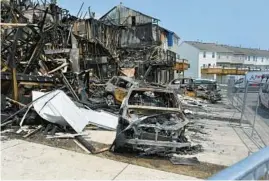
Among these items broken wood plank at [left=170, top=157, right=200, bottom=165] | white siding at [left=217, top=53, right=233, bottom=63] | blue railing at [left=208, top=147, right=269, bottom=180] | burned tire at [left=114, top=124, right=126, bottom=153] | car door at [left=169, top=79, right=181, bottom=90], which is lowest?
broken wood plank at [left=170, top=157, right=200, bottom=165]

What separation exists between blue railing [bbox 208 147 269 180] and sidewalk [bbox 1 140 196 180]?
3.74 m

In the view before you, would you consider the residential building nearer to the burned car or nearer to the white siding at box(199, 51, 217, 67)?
the white siding at box(199, 51, 217, 67)

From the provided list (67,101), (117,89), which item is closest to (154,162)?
(67,101)

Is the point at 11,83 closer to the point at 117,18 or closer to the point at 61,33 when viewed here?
the point at 61,33

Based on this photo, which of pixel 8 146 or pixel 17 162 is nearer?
pixel 17 162

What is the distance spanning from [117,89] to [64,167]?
11.5 meters

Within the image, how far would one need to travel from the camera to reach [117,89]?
58.5 ft

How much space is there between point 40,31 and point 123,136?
760cm

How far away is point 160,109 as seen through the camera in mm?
8438

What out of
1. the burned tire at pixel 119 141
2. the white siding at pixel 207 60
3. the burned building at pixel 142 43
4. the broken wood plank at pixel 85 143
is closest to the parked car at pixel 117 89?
the broken wood plank at pixel 85 143

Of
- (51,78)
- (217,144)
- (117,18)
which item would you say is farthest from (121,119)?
(117,18)

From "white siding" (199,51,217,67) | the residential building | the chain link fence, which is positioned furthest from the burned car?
"white siding" (199,51,217,67)

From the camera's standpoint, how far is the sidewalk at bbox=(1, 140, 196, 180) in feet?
19.7

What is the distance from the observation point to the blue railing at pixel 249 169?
6.70 ft
